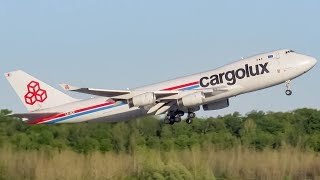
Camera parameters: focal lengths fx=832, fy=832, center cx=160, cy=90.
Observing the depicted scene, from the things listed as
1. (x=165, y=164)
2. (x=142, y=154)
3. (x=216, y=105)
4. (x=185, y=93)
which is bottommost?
(x=165, y=164)

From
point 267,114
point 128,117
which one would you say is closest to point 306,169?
point 128,117

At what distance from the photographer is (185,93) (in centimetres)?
5100

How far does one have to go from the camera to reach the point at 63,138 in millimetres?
59938

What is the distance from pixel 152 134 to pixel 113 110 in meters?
7.87

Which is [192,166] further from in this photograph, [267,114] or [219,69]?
[267,114]

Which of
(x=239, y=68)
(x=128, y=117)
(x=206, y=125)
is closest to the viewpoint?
(x=239, y=68)

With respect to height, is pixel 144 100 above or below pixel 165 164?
above

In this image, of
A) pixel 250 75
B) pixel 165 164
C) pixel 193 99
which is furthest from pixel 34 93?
pixel 165 164

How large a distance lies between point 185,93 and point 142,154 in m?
13.9

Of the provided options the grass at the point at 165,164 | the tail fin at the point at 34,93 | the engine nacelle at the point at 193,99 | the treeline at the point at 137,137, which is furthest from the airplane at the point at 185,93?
the grass at the point at 165,164

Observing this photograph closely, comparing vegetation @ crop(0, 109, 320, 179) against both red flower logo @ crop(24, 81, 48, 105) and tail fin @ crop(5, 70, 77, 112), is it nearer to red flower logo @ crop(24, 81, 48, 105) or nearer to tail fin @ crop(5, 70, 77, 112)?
tail fin @ crop(5, 70, 77, 112)

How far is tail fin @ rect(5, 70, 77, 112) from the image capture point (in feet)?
188

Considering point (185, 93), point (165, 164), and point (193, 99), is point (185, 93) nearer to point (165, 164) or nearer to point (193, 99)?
point (193, 99)

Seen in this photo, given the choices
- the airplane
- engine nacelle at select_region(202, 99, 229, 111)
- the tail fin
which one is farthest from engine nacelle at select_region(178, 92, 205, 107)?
the tail fin
